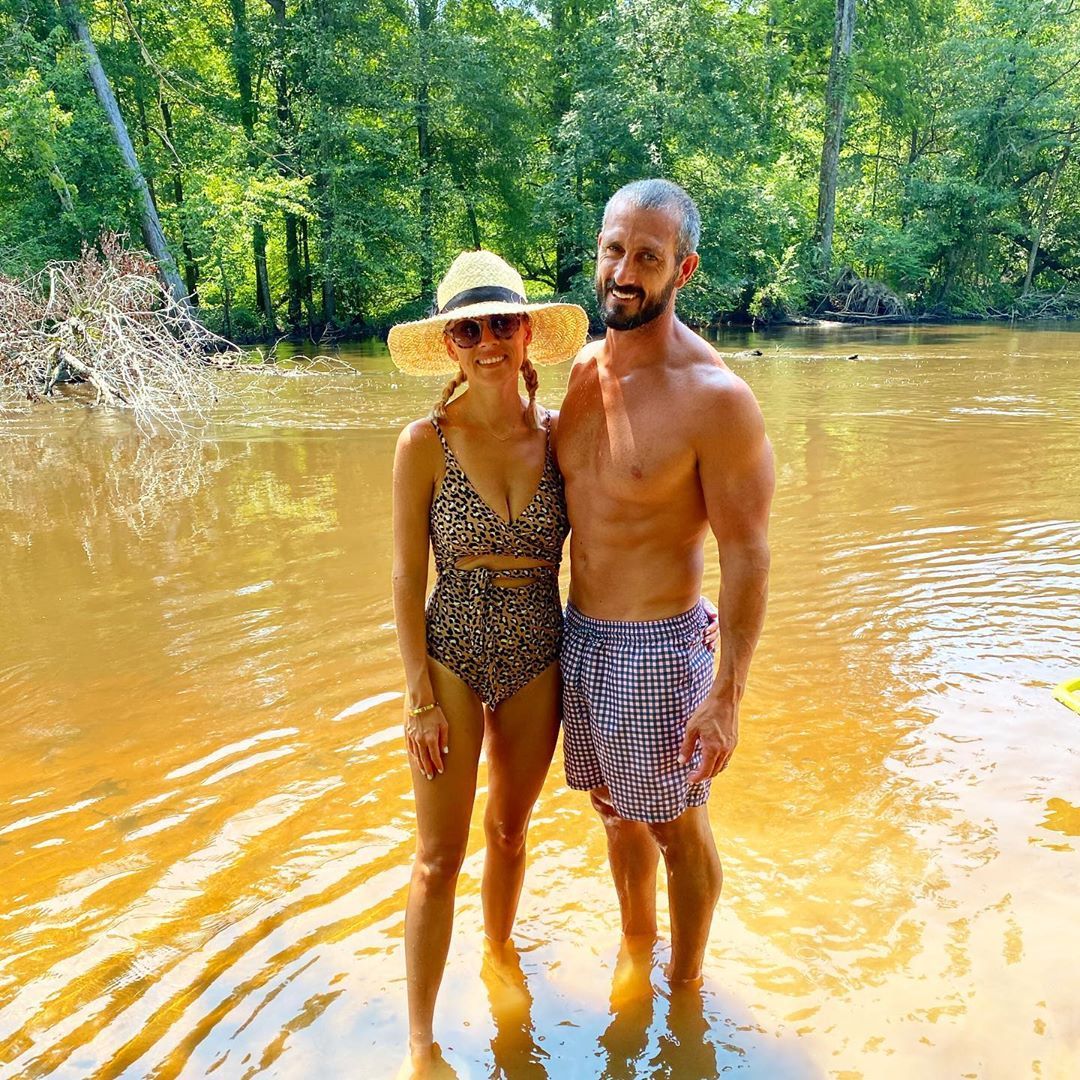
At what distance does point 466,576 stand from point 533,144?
2393 centimetres

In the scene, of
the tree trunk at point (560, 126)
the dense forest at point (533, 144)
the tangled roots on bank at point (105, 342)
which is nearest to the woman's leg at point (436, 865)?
the tangled roots on bank at point (105, 342)

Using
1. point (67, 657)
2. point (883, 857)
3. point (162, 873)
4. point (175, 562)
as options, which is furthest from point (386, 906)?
point (175, 562)

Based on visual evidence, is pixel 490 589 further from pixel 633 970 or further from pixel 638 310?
pixel 633 970

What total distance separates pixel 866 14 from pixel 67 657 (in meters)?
29.9

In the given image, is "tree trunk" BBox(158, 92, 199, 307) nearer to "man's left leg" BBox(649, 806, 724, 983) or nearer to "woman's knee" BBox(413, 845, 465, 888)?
"woman's knee" BBox(413, 845, 465, 888)

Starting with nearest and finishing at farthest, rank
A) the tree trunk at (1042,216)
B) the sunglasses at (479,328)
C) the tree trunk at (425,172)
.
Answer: the sunglasses at (479,328) < the tree trunk at (425,172) < the tree trunk at (1042,216)

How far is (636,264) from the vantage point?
2.00 metres

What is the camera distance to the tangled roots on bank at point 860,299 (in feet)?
81.7

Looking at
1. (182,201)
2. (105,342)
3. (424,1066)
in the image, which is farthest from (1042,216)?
(424,1066)

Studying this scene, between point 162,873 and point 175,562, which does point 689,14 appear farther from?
point 162,873

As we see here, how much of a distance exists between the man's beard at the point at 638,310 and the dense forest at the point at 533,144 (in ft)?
51.6

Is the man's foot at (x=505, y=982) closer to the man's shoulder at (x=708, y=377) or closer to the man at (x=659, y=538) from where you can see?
the man at (x=659, y=538)

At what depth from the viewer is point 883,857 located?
2.83 meters

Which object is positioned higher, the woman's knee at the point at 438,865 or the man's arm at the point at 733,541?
the man's arm at the point at 733,541
